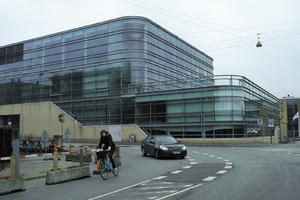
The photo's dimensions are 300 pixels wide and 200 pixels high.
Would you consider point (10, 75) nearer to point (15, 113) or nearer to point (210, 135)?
point (15, 113)

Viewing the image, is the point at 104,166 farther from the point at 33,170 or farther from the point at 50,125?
the point at 50,125

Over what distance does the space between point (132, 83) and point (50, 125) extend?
15.3 meters

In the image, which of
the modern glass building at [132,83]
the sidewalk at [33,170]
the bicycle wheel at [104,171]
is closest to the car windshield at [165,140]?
the sidewalk at [33,170]

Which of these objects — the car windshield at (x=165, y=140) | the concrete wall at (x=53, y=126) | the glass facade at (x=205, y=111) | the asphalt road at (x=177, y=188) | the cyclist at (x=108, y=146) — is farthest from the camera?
the concrete wall at (x=53, y=126)

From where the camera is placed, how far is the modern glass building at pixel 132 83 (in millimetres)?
41872

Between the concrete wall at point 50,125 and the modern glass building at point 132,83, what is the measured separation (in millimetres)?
1646

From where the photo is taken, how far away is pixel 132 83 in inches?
1992

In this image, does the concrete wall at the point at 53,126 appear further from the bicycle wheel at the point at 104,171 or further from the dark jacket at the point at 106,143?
the bicycle wheel at the point at 104,171

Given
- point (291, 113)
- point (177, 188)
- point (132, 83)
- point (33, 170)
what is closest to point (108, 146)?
point (177, 188)

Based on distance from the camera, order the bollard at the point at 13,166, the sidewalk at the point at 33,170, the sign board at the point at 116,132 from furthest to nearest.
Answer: the sign board at the point at 116,132 < the sidewalk at the point at 33,170 < the bollard at the point at 13,166

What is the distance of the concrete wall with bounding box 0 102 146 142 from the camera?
4793 cm

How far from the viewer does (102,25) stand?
55531 millimetres

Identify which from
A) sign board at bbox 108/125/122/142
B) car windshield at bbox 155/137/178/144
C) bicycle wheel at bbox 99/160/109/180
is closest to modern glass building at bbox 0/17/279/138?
sign board at bbox 108/125/122/142

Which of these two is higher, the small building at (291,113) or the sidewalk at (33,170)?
the small building at (291,113)
